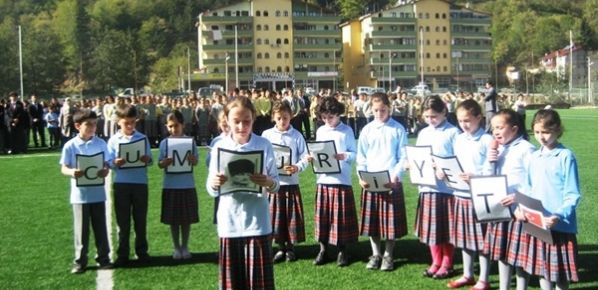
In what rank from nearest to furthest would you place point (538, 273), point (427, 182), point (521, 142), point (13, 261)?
point (538, 273)
point (521, 142)
point (427, 182)
point (13, 261)

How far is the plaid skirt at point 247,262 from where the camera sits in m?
4.54

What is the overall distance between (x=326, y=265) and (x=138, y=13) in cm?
14897

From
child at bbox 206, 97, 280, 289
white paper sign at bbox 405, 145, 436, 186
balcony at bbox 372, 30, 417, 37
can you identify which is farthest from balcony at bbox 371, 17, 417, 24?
child at bbox 206, 97, 280, 289

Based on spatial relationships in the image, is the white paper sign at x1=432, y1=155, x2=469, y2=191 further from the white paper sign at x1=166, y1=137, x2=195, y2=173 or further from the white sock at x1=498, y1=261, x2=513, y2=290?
the white paper sign at x1=166, y1=137, x2=195, y2=173

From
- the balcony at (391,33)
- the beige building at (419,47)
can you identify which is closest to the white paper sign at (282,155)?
the beige building at (419,47)

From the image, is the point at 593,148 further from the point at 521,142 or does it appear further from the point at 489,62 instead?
the point at 489,62

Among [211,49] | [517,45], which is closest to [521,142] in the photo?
[211,49]

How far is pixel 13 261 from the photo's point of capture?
7156 mm

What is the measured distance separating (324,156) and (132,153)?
2.04m

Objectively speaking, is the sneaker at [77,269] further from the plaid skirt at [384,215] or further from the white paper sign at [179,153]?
the plaid skirt at [384,215]

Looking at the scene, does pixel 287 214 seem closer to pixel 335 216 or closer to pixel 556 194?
pixel 335 216

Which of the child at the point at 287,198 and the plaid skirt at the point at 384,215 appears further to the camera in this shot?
the child at the point at 287,198

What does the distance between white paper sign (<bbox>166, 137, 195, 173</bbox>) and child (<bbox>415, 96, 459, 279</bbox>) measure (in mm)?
2516

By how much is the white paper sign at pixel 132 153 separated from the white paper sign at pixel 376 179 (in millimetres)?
2346
